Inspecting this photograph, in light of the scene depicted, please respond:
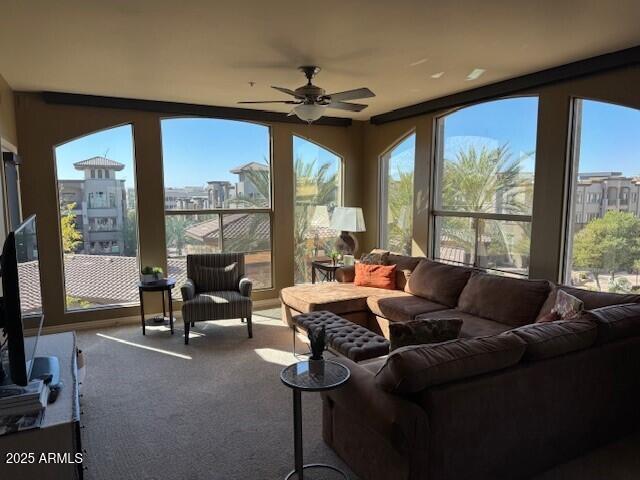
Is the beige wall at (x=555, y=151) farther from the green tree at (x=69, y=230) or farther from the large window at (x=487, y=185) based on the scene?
the green tree at (x=69, y=230)

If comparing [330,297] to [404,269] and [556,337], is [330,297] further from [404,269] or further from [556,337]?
[556,337]

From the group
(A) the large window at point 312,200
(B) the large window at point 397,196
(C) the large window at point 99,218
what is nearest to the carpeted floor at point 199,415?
(C) the large window at point 99,218

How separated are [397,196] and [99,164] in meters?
4.07

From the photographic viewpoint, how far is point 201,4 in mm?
2605

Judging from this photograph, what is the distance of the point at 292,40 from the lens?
323 cm

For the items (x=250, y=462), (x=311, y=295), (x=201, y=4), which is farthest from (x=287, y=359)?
(x=201, y=4)

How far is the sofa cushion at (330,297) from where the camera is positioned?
459 centimetres

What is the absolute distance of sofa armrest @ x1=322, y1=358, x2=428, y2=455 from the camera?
194cm

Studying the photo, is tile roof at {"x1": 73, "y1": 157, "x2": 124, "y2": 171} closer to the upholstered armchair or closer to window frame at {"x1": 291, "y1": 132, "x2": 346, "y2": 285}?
the upholstered armchair

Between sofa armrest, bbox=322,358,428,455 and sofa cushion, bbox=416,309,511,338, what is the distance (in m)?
1.61

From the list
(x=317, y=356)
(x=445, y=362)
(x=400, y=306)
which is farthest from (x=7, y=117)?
(x=445, y=362)

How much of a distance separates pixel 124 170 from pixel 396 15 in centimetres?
404

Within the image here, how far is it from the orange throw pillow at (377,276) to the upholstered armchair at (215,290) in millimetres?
1394

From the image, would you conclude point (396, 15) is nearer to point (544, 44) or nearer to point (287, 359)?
point (544, 44)
